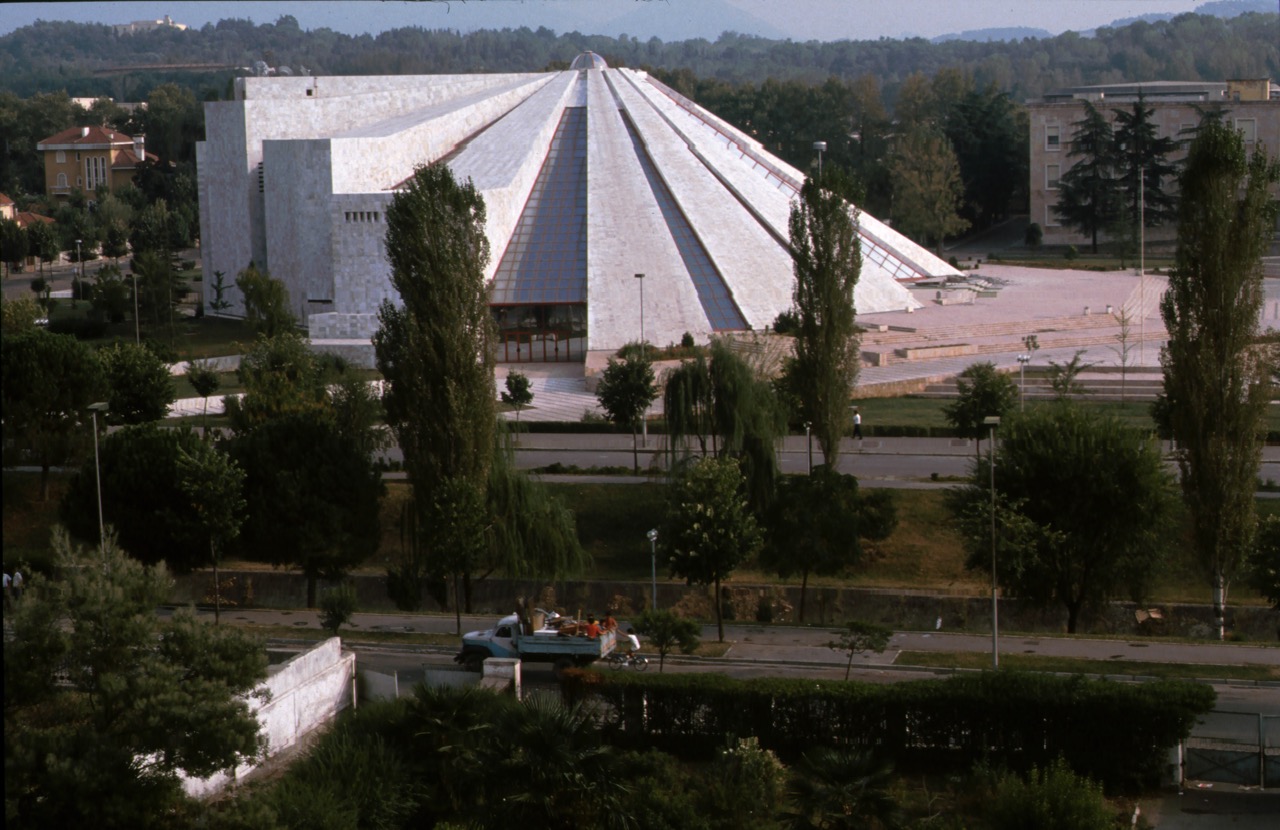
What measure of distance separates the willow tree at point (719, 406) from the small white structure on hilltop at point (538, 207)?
9.91 metres

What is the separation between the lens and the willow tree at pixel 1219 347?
15234mm

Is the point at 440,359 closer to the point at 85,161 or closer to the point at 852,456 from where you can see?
the point at 852,456

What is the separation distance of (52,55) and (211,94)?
13.3 meters

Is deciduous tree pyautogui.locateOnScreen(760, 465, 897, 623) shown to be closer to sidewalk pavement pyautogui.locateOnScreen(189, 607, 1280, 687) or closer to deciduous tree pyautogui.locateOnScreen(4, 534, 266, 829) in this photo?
sidewalk pavement pyautogui.locateOnScreen(189, 607, 1280, 687)

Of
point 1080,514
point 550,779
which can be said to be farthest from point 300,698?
point 1080,514

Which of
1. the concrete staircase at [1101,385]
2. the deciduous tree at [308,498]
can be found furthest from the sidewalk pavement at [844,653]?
the concrete staircase at [1101,385]

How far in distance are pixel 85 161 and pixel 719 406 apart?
1827 inches

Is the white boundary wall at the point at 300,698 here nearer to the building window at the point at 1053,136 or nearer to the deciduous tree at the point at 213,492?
the deciduous tree at the point at 213,492

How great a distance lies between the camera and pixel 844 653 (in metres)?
14.5

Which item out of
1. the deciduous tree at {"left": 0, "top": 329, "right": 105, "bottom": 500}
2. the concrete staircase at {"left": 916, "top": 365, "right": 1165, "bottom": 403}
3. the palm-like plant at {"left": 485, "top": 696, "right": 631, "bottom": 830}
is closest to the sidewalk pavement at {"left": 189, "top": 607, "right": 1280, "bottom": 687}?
the palm-like plant at {"left": 485, "top": 696, "right": 631, "bottom": 830}

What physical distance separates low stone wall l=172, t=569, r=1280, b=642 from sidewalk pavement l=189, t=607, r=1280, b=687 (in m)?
0.83

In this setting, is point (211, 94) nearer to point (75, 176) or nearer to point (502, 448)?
point (75, 176)

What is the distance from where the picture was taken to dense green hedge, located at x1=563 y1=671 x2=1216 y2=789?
11719 mm

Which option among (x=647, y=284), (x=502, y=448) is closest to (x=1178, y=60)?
(x=647, y=284)
